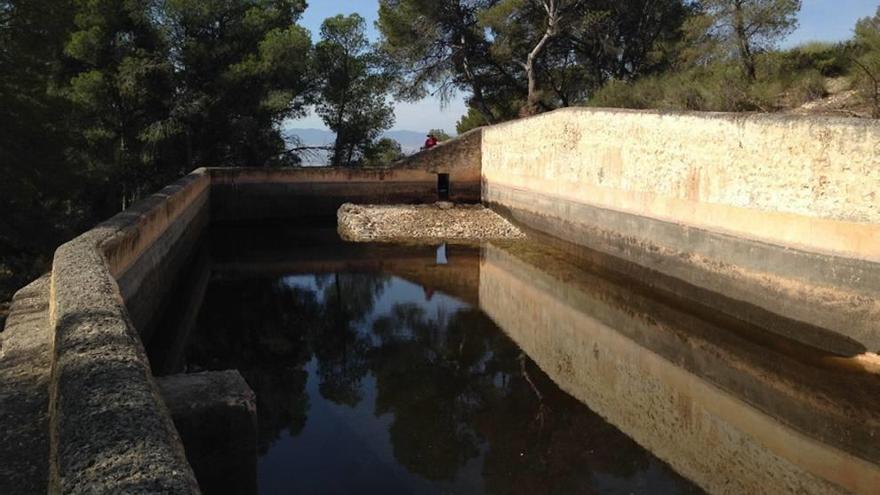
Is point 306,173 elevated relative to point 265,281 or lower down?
elevated

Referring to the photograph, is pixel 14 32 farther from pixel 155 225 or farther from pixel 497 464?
pixel 497 464

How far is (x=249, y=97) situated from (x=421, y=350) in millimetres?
14686

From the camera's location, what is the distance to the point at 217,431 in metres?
3.62

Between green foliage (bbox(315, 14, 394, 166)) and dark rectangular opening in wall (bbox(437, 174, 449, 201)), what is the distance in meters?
4.52

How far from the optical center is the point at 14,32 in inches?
385

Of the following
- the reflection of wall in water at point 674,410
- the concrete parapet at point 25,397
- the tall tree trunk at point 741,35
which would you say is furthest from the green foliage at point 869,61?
the concrete parapet at point 25,397

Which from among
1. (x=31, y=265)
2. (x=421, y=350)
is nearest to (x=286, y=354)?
(x=421, y=350)

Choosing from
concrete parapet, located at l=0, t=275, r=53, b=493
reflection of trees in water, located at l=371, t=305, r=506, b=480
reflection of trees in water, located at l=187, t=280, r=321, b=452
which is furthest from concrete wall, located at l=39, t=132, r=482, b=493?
reflection of trees in water, located at l=371, t=305, r=506, b=480

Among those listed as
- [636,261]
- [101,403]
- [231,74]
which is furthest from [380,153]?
[101,403]

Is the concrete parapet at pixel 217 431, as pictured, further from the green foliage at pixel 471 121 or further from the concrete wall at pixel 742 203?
the green foliage at pixel 471 121

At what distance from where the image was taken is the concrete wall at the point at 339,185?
57.2 feet

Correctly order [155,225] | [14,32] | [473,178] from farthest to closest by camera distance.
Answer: [473,178], [14,32], [155,225]

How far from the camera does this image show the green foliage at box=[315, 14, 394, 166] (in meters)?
21.5

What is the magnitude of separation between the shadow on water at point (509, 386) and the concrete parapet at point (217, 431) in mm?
640
